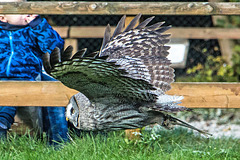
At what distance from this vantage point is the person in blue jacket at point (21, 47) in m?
3.38

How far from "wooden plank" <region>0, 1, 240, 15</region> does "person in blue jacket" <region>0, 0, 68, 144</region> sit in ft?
0.57

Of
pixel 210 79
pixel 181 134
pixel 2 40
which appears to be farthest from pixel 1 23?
Result: pixel 210 79

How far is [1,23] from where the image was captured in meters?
3.46

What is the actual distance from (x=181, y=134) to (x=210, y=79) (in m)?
3.09

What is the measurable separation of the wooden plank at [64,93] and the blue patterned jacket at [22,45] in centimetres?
22

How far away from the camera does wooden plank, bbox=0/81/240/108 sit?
10.6 ft

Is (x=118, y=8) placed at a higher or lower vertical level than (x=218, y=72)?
higher

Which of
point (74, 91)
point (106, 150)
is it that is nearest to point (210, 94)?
point (106, 150)

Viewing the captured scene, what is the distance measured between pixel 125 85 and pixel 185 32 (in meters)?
4.70

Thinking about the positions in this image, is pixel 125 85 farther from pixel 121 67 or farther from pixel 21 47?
pixel 21 47

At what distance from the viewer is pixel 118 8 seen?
3.30 metres

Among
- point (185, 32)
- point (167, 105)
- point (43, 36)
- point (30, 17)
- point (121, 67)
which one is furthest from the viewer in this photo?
point (185, 32)

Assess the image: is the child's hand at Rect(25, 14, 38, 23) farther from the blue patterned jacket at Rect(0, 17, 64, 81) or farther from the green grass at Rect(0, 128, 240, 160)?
the green grass at Rect(0, 128, 240, 160)

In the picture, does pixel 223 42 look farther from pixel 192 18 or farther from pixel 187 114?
pixel 187 114
